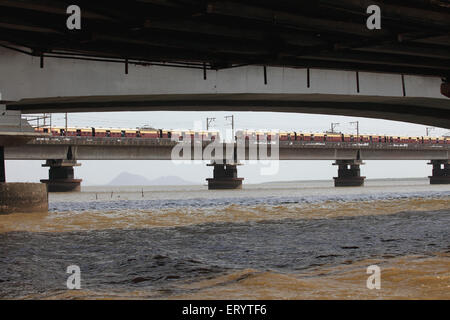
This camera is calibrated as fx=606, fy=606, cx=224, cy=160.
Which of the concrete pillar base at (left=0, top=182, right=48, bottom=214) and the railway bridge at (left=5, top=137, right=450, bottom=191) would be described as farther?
the railway bridge at (left=5, top=137, right=450, bottom=191)

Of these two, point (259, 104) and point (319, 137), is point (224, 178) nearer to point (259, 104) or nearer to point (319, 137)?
point (319, 137)

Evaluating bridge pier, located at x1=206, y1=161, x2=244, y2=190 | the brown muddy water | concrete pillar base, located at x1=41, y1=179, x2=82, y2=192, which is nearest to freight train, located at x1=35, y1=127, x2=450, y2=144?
bridge pier, located at x1=206, y1=161, x2=244, y2=190

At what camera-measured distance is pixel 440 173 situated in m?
126

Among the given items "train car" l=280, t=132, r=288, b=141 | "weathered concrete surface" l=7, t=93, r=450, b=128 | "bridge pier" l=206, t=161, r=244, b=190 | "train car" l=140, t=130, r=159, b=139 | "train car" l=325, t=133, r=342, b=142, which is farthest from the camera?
"train car" l=325, t=133, r=342, b=142

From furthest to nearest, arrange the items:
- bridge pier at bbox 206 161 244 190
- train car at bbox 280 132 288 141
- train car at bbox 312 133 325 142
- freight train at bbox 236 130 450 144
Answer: train car at bbox 312 133 325 142
bridge pier at bbox 206 161 244 190
train car at bbox 280 132 288 141
freight train at bbox 236 130 450 144

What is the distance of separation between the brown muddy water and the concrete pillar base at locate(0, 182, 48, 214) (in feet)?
7.29

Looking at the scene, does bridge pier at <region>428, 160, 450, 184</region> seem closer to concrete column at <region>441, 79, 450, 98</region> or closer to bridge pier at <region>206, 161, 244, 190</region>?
bridge pier at <region>206, 161, 244, 190</region>

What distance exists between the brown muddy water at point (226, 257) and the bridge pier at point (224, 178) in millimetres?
69195

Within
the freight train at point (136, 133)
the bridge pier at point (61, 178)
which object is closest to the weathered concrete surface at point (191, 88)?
the freight train at point (136, 133)

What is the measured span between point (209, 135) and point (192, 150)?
189 inches

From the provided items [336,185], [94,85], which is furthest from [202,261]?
[336,185]

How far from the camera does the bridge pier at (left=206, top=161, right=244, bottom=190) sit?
99.9 m

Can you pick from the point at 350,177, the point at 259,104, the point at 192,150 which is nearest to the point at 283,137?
the point at 192,150

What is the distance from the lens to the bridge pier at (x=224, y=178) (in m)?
99.9
